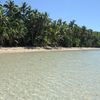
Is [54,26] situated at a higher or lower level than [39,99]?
higher

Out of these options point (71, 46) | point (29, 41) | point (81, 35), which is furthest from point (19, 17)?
point (81, 35)

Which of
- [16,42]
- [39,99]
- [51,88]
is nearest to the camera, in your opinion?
[39,99]

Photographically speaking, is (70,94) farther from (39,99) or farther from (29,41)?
(29,41)

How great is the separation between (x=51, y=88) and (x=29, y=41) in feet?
145

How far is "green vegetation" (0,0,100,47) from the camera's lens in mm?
47500

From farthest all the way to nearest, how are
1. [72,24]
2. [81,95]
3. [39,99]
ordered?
[72,24], [81,95], [39,99]

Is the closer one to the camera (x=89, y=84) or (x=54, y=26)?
(x=89, y=84)

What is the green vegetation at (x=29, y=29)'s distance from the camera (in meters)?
47.5

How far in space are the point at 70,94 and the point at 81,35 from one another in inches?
2792

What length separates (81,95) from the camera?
11.6 meters

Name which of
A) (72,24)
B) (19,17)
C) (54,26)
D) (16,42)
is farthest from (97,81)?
(72,24)

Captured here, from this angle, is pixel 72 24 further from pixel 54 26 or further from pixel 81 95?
pixel 81 95

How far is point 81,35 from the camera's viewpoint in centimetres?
8188

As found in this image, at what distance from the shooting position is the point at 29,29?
56750 mm
